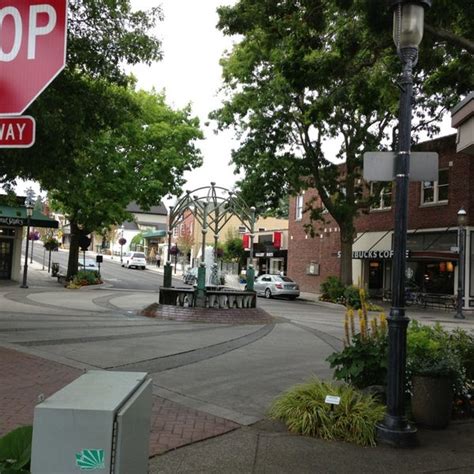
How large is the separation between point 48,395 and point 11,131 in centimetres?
527

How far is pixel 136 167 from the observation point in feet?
107

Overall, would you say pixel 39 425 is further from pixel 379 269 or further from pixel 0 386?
pixel 379 269

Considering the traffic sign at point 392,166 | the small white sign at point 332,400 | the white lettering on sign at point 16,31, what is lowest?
the small white sign at point 332,400

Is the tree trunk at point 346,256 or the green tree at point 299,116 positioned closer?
the green tree at point 299,116

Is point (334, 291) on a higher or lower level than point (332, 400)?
higher

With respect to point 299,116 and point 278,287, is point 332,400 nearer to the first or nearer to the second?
point 299,116

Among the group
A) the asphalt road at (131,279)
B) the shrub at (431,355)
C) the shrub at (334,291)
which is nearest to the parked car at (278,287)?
the shrub at (334,291)

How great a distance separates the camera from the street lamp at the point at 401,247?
5.38 metres

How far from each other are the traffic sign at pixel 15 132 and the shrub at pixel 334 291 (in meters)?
27.5

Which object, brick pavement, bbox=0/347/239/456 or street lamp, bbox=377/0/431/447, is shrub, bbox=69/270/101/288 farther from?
street lamp, bbox=377/0/431/447

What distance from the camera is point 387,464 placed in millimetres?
4918

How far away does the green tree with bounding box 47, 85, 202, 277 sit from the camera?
1215 inches

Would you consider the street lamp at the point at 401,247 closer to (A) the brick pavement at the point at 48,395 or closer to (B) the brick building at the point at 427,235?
(A) the brick pavement at the point at 48,395

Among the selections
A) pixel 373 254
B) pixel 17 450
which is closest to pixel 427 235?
pixel 373 254
